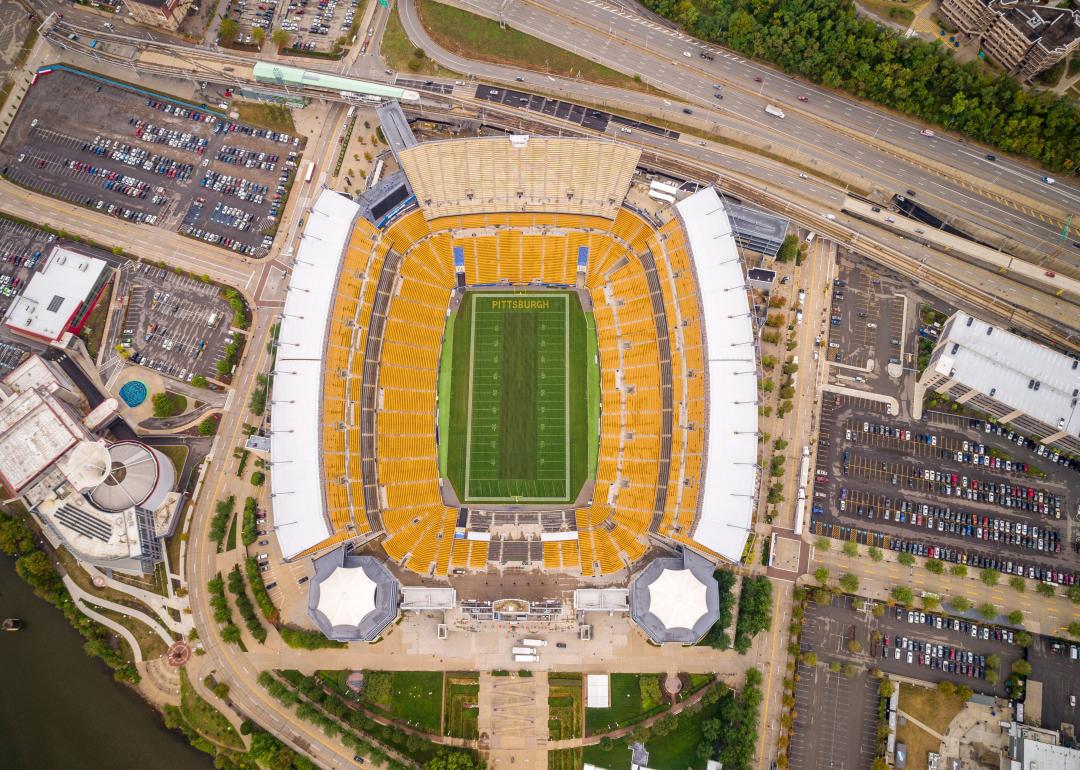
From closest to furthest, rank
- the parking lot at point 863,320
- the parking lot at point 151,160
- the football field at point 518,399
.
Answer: the football field at point 518,399, the parking lot at point 863,320, the parking lot at point 151,160

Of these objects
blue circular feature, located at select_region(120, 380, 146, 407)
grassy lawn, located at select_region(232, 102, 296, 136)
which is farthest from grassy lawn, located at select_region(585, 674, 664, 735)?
grassy lawn, located at select_region(232, 102, 296, 136)

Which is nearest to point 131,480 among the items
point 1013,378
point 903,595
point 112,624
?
point 112,624

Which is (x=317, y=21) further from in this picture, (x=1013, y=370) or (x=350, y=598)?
(x=1013, y=370)

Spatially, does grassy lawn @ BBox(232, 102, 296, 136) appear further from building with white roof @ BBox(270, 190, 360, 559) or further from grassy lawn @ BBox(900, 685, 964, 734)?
grassy lawn @ BBox(900, 685, 964, 734)

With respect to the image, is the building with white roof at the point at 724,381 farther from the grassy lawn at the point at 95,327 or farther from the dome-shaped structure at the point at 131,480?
the grassy lawn at the point at 95,327

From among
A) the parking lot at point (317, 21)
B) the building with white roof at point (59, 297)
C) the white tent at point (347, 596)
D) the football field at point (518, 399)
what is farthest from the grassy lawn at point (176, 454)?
the parking lot at point (317, 21)

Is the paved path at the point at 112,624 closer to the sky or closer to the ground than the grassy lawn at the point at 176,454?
closer to the ground

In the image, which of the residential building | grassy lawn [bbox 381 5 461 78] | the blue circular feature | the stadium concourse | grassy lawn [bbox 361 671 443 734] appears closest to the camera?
grassy lawn [bbox 361 671 443 734]
